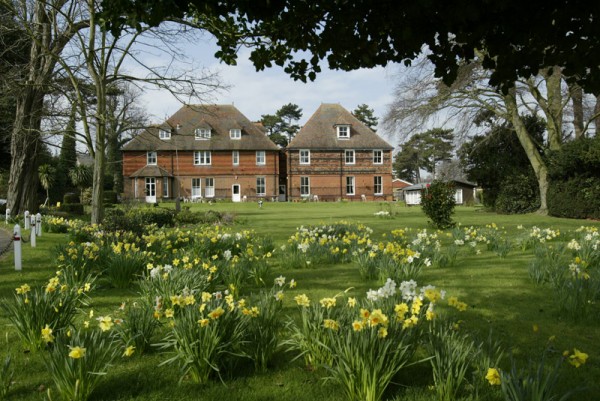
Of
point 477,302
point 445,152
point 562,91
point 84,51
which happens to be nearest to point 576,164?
point 562,91

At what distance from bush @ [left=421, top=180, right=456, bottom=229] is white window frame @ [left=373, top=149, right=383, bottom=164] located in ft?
112

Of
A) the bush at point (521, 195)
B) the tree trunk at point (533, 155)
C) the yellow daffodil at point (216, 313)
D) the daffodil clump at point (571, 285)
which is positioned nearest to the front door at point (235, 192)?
the bush at point (521, 195)

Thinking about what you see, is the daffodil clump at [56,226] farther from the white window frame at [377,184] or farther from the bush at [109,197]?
the white window frame at [377,184]

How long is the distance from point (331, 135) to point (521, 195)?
84.1 ft

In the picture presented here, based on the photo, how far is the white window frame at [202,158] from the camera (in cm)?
4728

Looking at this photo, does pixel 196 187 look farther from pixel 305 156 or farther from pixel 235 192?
pixel 305 156

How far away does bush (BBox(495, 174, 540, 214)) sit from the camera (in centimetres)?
2589

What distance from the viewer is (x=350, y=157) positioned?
1941 inches

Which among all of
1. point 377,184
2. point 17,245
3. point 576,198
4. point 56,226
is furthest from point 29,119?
point 377,184

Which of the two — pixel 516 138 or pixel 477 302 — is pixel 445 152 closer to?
pixel 516 138

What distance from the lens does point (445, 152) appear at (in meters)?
76.8

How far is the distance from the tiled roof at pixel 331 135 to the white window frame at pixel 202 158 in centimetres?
818

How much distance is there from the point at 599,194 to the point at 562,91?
6.57m

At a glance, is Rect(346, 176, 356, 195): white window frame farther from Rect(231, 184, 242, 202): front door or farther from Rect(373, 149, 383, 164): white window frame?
Rect(231, 184, 242, 202): front door
